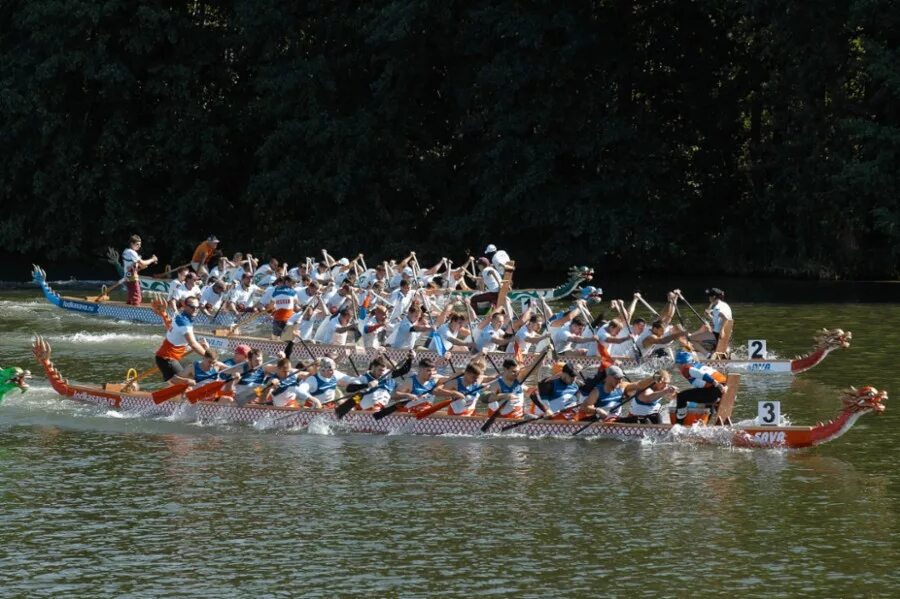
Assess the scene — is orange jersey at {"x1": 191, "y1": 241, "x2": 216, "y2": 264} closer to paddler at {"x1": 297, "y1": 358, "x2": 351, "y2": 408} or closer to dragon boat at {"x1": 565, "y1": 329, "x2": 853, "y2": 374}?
dragon boat at {"x1": 565, "y1": 329, "x2": 853, "y2": 374}

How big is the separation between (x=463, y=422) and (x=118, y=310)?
18.7 metres

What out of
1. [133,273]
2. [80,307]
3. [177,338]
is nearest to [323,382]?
[177,338]

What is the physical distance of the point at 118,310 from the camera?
38.5m

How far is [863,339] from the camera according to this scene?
108 ft

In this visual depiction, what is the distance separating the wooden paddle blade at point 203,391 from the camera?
76.7 ft

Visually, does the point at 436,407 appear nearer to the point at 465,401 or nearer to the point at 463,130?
the point at 465,401

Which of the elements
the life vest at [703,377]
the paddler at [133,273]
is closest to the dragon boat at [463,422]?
the life vest at [703,377]

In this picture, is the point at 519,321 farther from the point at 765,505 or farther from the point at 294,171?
the point at 294,171

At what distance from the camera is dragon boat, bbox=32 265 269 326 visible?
36.5 meters

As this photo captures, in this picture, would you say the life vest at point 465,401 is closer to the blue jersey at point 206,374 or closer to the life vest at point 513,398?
the life vest at point 513,398

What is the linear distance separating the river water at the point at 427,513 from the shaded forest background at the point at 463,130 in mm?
23833

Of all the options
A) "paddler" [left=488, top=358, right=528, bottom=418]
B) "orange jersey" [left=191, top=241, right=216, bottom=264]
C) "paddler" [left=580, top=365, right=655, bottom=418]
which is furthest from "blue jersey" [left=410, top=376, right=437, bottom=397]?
"orange jersey" [left=191, top=241, right=216, bottom=264]

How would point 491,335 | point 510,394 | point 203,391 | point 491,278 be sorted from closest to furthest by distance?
1. point 510,394
2. point 203,391
3. point 491,335
4. point 491,278

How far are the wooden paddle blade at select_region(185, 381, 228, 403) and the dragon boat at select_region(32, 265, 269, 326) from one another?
1279 cm
